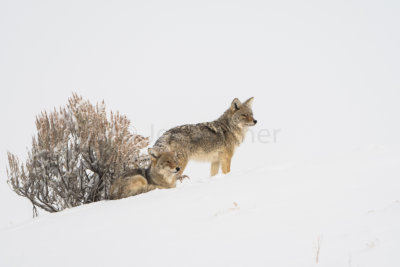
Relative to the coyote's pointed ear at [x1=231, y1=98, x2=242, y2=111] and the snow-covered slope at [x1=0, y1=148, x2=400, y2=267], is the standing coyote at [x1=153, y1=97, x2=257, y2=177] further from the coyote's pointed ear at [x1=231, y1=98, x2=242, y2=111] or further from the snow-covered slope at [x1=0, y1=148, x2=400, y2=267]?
the snow-covered slope at [x1=0, y1=148, x2=400, y2=267]

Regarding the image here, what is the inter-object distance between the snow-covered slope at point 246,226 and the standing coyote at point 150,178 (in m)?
0.91

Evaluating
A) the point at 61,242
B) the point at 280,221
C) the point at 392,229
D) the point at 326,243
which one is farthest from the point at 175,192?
the point at 392,229

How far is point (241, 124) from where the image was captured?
31.6ft

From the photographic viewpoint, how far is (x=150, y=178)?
305 inches

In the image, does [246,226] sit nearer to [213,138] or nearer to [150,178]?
[150,178]

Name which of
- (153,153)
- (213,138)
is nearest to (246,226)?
(153,153)

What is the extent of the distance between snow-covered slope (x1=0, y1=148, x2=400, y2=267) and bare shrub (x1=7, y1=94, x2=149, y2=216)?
7.71 feet

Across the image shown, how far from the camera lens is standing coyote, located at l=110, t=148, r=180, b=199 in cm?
730

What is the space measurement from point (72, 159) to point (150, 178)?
2143 mm

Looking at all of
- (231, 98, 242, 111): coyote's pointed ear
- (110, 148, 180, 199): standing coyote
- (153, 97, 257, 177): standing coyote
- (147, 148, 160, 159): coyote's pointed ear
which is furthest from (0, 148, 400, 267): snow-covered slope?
(231, 98, 242, 111): coyote's pointed ear

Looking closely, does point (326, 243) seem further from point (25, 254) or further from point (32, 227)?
point (32, 227)

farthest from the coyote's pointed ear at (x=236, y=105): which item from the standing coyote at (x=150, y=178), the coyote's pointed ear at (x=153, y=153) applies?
the coyote's pointed ear at (x=153, y=153)

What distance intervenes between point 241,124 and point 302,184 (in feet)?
14.1

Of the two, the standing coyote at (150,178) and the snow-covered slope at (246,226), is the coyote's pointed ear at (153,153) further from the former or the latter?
the snow-covered slope at (246,226)
